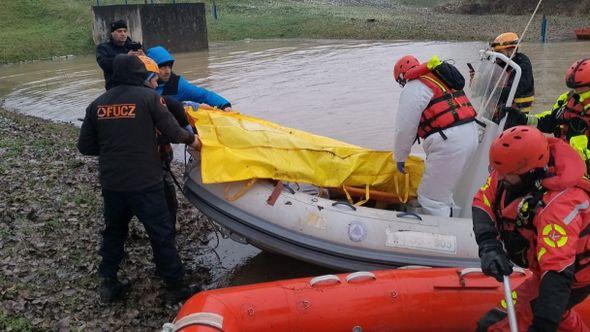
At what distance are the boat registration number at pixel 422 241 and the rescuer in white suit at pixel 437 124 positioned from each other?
29 cm

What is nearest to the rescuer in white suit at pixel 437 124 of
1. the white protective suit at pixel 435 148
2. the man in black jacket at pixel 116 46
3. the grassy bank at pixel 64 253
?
the white protective suit at pixel 435 148

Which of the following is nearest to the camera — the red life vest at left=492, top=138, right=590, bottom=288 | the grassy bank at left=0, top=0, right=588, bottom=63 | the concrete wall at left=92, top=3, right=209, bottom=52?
the red life vest at left=492, top=138, right=590, bottom=288

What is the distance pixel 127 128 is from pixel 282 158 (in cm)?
119

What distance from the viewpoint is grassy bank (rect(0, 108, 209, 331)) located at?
143 inches

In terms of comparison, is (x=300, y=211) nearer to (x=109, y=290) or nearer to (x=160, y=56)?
(x=109, y=290)

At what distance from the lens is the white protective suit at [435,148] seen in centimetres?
397

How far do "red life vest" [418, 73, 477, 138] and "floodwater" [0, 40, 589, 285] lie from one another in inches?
60.3

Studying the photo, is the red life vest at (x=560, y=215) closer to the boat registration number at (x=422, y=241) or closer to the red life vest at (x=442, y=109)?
the boat registration number at (x=422, y=241)

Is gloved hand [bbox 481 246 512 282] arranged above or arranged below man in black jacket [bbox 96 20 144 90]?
below

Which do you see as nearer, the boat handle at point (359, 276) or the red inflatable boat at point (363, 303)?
the red inflatable boat at point (363, 303)

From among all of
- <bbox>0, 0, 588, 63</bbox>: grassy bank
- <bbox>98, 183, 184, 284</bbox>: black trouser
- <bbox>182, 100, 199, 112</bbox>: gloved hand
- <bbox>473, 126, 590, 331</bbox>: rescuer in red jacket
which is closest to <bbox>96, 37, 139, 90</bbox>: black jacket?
<bbox>182, 100, 199, 112</bbox>: gloved hand

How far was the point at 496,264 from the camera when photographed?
245cm

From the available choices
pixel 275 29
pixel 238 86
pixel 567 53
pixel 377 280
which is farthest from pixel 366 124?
pixel 275 29

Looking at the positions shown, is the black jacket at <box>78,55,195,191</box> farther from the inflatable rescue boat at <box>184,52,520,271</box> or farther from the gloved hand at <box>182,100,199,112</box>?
the gloved hand at <box>182,100,199,112</box>
